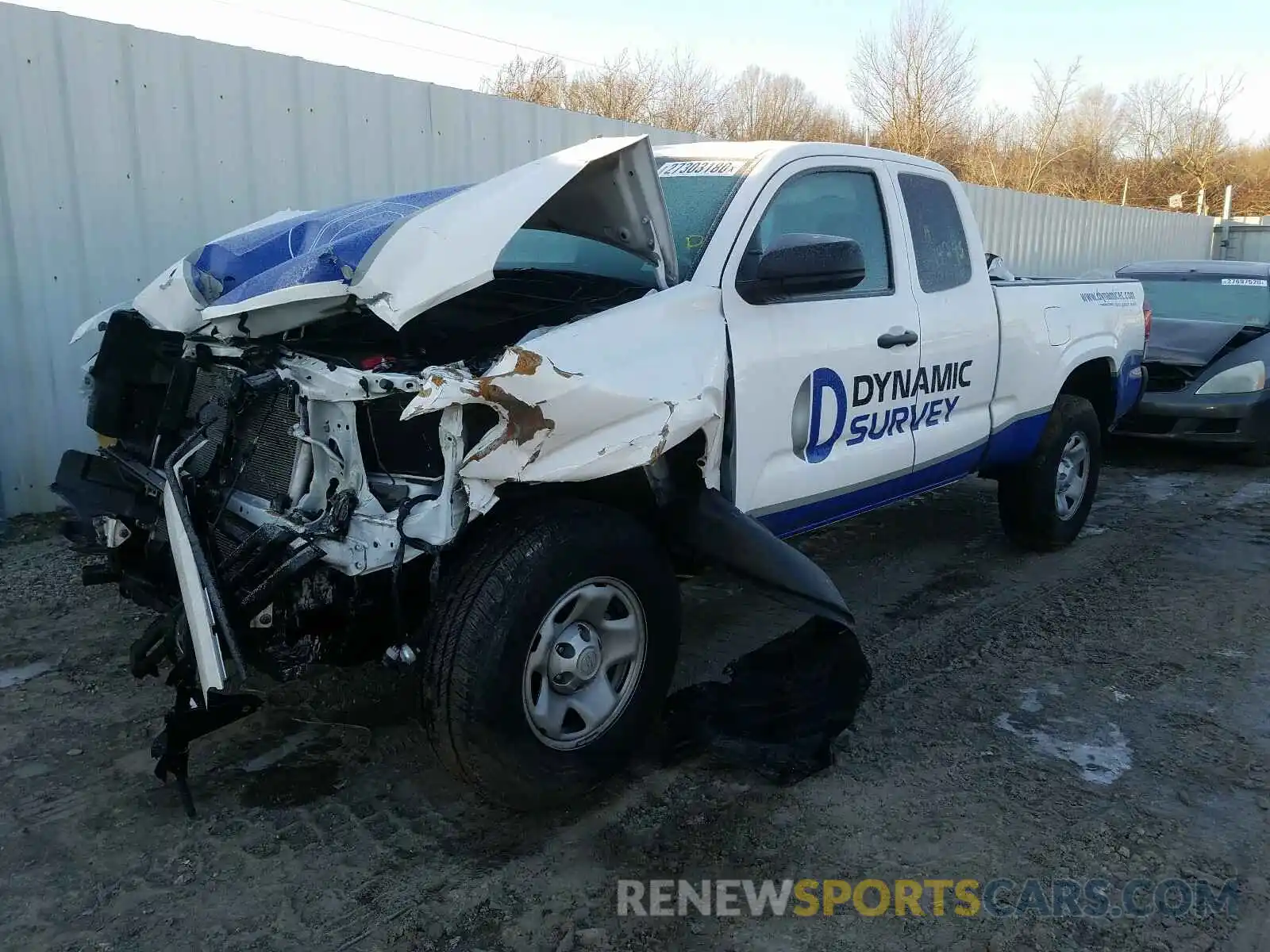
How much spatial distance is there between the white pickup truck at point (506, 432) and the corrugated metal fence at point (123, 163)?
2.45 metres

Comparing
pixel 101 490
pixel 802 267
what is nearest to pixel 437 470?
pixel 101 490

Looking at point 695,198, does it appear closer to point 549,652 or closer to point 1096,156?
point 549,652

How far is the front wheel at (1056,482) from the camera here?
5324 mm

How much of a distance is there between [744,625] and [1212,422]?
5.46m

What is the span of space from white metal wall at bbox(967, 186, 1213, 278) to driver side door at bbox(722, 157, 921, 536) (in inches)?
393

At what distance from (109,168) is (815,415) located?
4.65 metres

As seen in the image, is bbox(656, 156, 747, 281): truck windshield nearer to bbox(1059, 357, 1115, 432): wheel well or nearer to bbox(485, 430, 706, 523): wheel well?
bbox(485, 430, 706, 523): wheel well

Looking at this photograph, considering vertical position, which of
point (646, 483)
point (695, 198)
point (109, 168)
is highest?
point (109, 168)

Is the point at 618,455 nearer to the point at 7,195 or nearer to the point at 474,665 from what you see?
the point at 474,665

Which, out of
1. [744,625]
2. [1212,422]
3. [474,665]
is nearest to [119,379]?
[474,665]

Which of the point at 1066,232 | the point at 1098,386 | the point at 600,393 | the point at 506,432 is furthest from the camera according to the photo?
the point at 1066,232

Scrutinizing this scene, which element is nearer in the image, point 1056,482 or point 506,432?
point 506,432

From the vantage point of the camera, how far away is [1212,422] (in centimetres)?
796

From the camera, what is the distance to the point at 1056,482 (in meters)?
5.47
